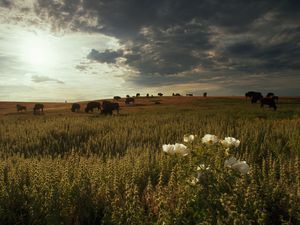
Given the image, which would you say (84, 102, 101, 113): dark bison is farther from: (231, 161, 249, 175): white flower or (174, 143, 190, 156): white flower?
(231, 161, 249, 175): white flower

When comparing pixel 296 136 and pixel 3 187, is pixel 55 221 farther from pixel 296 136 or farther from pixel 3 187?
pixel 296 136

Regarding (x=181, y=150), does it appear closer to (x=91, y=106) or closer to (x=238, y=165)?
Answer: (x=238, y=165)

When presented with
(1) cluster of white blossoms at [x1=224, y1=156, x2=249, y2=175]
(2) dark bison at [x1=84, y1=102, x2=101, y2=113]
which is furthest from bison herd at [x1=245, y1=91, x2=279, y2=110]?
(1) cluster of white blossoms at [x1=224, y1=156, x2=249, y2=175]

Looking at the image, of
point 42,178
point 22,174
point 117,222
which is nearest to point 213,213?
point 117,222

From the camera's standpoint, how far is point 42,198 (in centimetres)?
532

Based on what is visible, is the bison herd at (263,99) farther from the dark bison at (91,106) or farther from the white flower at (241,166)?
the white flower at (241,166)

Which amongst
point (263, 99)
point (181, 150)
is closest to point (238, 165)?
point (181, 150)

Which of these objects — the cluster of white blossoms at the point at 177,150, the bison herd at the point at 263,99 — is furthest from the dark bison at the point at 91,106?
the cluster of white blossoms at the point at 177,150

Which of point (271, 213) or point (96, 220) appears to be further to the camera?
point (96, 220)

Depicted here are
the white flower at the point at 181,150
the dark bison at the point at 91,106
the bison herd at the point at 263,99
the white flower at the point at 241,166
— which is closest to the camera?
the white flower at the point at 241,166

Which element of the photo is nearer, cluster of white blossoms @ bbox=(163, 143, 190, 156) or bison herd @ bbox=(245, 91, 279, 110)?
cluster of white blossoms @ bbox=(163, 143, 190, 156)

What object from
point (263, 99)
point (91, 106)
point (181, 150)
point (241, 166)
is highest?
point (181, 150)

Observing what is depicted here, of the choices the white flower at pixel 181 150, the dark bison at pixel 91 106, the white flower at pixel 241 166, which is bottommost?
the dark bison at pixel 91 106

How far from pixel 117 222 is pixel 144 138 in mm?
9176
